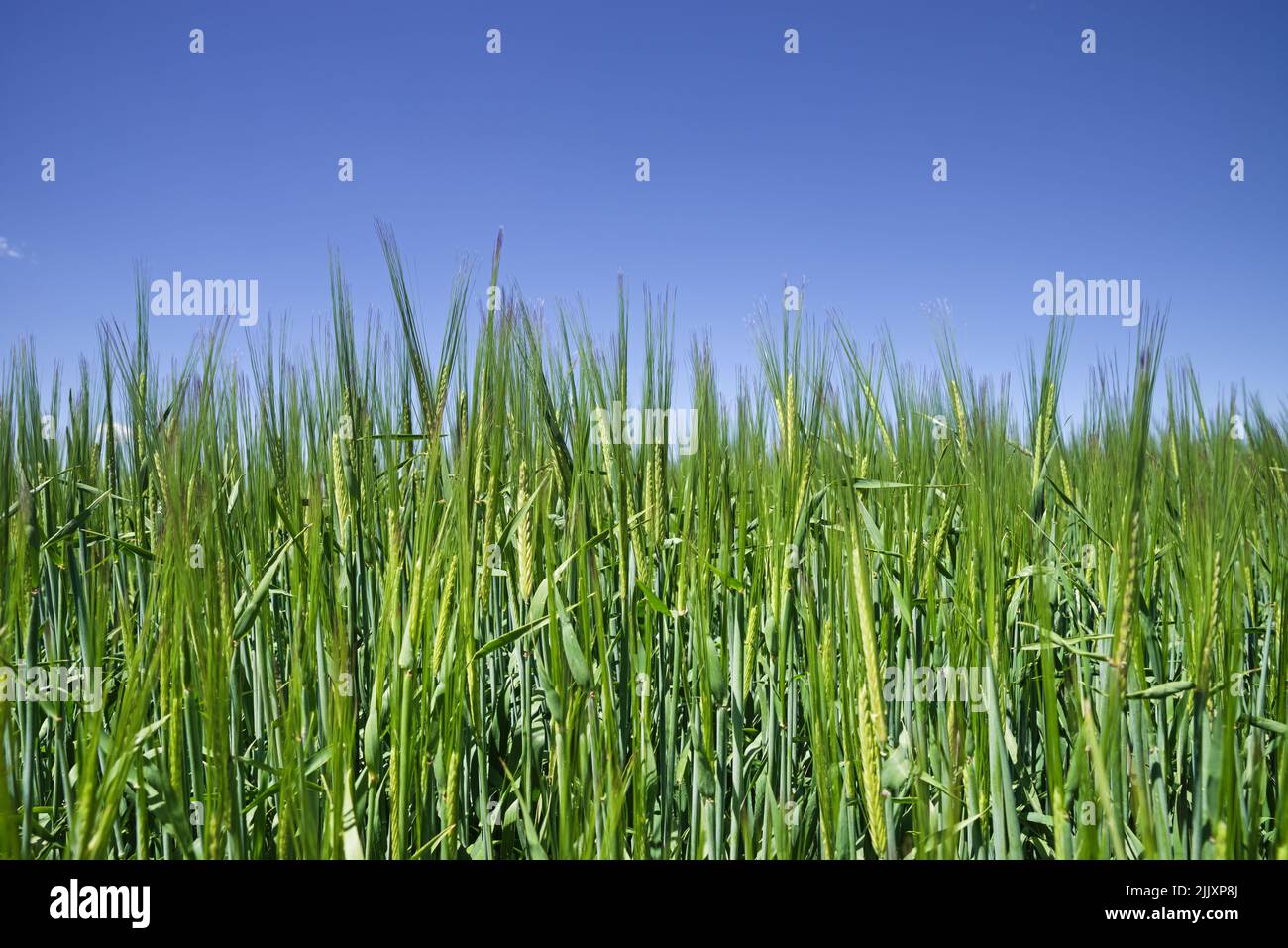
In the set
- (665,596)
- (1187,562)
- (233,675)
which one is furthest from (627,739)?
(1187,562)

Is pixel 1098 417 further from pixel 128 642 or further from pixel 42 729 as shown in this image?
pixel 42 729

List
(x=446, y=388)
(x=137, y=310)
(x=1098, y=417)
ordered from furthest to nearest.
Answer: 1. (x=1098, y=417)
2. (x=137, y=310)
3. (x=446, y=388)

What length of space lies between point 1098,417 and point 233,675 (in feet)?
6.16

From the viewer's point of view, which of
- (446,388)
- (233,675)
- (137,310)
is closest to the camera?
(446,388)

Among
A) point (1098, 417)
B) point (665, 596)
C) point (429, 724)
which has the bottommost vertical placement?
point (429, 724)

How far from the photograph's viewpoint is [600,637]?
3.18 feet

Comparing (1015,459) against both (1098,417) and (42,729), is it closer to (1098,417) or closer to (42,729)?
(1098,417)

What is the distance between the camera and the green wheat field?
2.96 ft

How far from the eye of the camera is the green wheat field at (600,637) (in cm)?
90

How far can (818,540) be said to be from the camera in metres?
1.53

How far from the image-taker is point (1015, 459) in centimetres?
155
